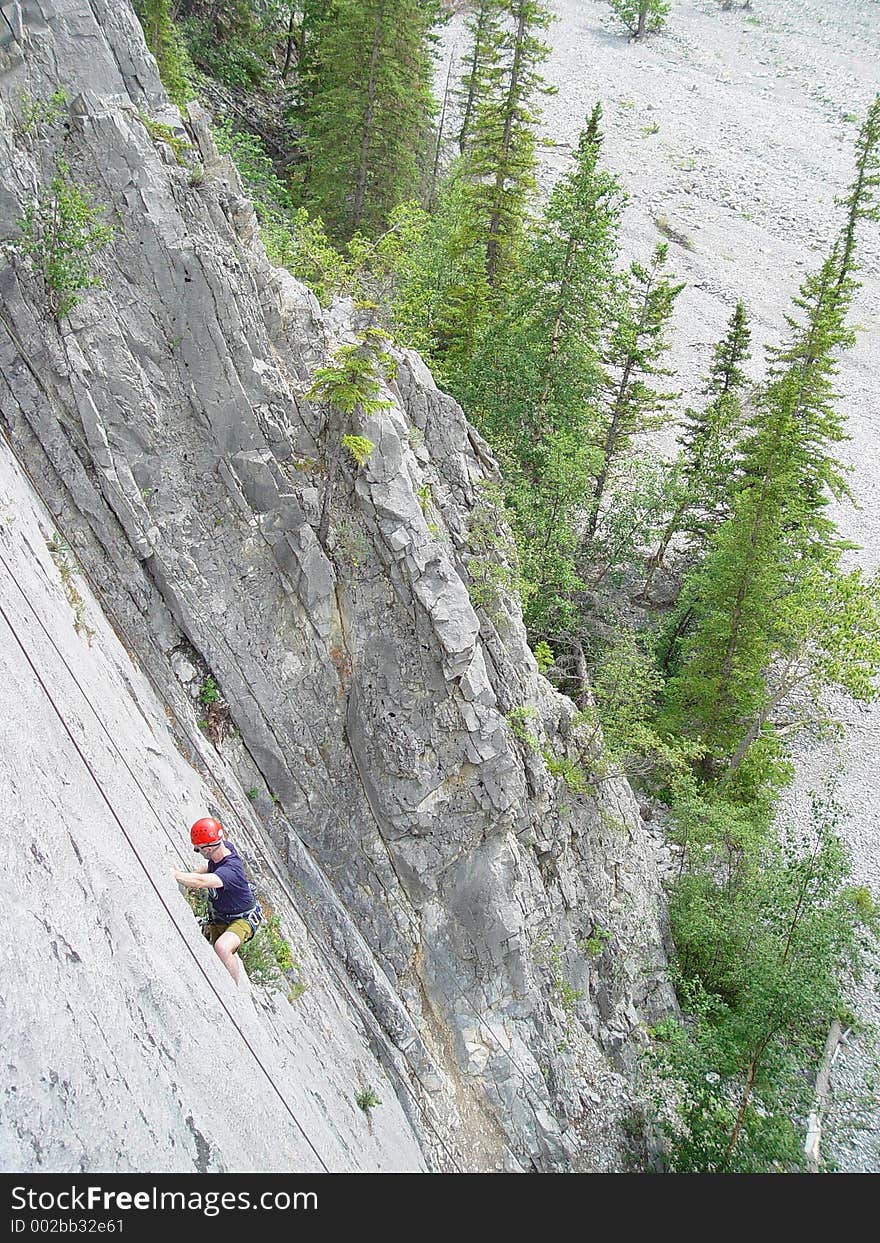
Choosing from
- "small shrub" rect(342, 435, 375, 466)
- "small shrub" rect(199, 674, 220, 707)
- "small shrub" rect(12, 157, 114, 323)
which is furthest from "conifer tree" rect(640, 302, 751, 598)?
"small shrub" rect(12, 157, 114, 323)

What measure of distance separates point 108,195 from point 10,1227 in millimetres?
13545

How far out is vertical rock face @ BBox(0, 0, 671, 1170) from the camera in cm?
1227

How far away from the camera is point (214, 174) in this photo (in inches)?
565

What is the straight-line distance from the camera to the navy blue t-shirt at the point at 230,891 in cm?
863

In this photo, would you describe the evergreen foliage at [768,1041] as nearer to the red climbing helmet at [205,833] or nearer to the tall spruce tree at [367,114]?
the red climbing helmet at [205,833]

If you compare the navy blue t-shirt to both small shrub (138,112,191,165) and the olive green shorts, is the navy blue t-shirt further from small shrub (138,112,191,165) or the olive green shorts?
small shrub (138,112,191,165)

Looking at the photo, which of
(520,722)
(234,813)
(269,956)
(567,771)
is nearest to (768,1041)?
(567,771)

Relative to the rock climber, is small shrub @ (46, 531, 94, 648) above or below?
above

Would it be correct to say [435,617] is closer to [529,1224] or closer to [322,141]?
[529,1224]

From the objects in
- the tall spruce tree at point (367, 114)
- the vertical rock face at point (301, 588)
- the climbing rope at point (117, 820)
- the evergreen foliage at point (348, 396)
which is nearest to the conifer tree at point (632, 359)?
the tall spruce tree at point (367, 114)

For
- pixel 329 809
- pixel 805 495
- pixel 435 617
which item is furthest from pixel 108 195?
pixel 805 495

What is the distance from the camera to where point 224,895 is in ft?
28.7

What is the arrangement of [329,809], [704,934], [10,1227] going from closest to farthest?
[10,1227]
[329,809]
[704,934]

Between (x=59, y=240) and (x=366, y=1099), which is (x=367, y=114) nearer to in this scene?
(x=59, y=240)
